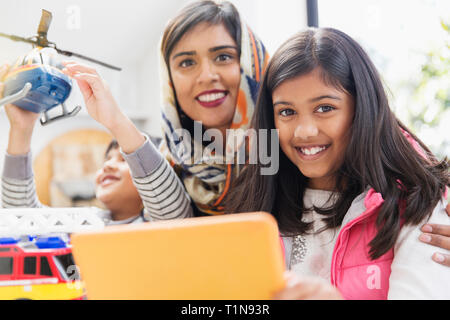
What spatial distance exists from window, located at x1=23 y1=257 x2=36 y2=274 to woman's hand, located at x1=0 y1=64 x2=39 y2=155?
251 mm

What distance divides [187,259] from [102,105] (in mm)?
421

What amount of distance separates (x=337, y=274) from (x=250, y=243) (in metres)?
0.30

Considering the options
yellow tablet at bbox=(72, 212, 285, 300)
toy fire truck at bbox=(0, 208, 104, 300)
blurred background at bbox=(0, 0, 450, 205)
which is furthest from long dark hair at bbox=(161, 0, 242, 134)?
yellow tablet at bbox=(72, 212, 285, 300)

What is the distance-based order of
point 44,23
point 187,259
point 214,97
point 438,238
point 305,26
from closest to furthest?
point 187,259 → point 438,238 → point 44,23 → point 214,97 → point 305,26

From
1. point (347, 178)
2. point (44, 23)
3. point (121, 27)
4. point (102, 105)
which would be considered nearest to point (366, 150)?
point (347, 178)

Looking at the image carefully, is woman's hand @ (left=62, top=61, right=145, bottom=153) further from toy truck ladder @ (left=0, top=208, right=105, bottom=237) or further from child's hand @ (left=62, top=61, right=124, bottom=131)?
toy truck ladder @ (left=0, top=208, right=105, bottom=237)

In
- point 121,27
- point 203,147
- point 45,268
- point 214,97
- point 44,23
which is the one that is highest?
point 121,27

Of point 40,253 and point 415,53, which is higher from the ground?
point 415,53

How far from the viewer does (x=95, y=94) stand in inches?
25.6

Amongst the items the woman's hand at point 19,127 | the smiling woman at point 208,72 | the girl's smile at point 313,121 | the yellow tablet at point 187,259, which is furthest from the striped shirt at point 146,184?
the yellow tablet at point 187,259

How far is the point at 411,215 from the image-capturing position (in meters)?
0.54

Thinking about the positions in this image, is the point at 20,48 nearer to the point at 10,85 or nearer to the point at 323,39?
the point at 10,85

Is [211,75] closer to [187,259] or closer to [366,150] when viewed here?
[366,150]
